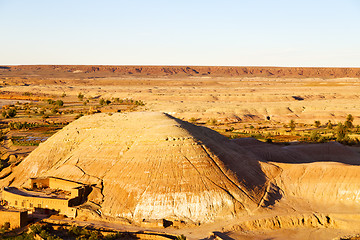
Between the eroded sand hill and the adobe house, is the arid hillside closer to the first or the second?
the eroded sand hill

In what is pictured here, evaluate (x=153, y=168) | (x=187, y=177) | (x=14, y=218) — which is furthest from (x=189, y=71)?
(x=14, y=218)

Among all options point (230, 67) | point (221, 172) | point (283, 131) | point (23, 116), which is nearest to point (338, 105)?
point (283, 131)

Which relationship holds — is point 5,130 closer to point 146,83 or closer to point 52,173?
point 52,173

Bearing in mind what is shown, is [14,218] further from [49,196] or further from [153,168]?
[153,168]

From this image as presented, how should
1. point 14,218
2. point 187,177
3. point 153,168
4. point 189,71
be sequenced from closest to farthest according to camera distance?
point 14,218 < point 187,177 < point 153,168 < point 189,71

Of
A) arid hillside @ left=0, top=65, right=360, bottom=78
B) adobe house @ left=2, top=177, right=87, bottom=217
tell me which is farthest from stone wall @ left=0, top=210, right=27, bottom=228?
arid hillside @ left=0, top=65, right=360, bottom=78

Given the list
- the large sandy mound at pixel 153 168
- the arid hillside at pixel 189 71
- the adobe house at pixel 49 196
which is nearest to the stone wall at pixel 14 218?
the adobe house at pixel 49 196
